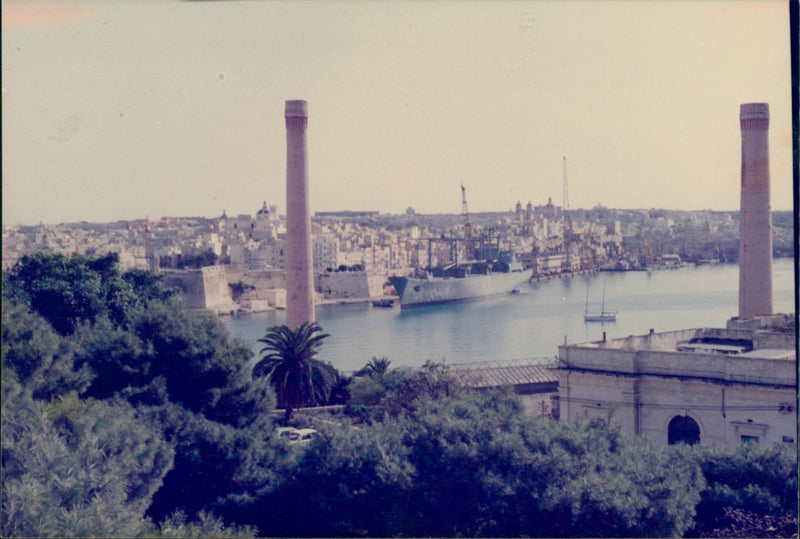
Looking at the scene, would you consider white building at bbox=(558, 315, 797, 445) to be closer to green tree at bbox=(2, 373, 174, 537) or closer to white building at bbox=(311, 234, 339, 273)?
green tree at bbox=(2, 373, 174, 537)

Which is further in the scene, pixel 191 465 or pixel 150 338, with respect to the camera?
pixel 150 338

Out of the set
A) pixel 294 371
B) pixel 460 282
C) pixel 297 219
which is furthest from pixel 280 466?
pixel 460 282

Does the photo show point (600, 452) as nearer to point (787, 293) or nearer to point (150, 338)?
point (150, 338)

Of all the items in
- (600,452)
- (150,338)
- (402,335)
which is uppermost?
(150,338)

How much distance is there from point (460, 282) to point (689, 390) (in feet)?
51.6

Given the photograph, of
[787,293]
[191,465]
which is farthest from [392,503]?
[787,293]

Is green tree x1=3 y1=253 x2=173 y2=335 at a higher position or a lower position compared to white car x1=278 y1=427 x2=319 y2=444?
higher

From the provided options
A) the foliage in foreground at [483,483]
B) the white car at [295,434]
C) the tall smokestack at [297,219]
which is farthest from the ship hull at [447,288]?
the foliage in foreground at [483,483]

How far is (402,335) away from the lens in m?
13.0

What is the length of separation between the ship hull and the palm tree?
12.6 meters

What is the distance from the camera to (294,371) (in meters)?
5.30

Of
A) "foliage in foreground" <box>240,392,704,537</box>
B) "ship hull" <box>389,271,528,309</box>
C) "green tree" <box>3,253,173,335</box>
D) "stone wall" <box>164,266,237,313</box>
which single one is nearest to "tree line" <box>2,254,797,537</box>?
"foliage in foreground" <box>240,392,704,537</box>

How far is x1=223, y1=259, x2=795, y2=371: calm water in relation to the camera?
35.9 feet

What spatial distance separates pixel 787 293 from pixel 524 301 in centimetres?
681
